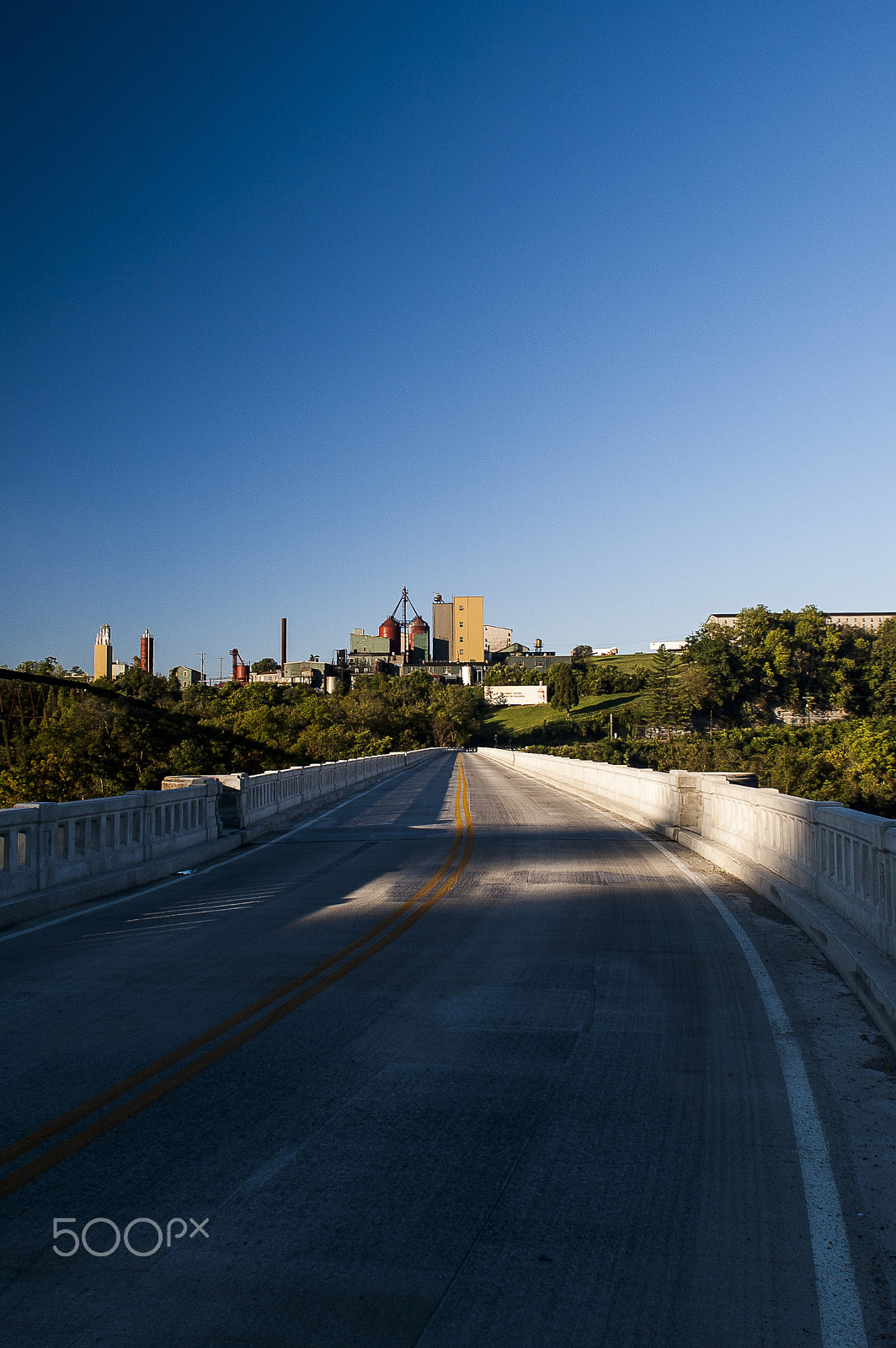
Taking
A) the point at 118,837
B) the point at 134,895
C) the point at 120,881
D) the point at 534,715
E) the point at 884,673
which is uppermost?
the point at 884,673

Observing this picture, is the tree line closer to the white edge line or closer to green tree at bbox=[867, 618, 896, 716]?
the white edge line

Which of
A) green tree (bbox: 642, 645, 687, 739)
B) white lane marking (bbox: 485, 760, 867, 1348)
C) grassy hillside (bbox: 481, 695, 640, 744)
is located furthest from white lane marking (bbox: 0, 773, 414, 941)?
grassy hillside (bbox: 481, 695, 640, 744)

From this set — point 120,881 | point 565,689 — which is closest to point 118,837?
point 120,881

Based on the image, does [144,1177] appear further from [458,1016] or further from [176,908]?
[176,908]

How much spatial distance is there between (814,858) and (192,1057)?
7.04 meters

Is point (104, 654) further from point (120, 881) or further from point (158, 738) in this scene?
point (120, 881)

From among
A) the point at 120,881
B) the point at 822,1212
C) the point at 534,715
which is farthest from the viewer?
the point at 534,715

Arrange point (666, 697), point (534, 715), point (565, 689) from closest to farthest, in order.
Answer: point (666, 697) < point (534, 715) < point (565, 689)

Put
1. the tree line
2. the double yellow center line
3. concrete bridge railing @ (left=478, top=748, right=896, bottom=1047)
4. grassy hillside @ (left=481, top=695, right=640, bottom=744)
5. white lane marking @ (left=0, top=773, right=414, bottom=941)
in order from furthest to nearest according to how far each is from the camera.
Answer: grassy hillside @ (left=481, top=695, right=640, bottom=744) → the tree line → white lane marking @ (left=0, top=773, right=414, bottom=941) → concrete bridge railing @ (left=478, top=748, right=896, bottom=1047) → the double yellow center line

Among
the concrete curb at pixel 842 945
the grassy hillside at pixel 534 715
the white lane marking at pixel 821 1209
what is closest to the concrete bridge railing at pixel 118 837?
the white lane marking at pixel 821 1209

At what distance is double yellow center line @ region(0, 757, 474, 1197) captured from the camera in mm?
4625

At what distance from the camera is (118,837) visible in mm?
13562

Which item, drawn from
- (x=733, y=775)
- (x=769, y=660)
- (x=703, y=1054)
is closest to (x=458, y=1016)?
(x=703, y=1054)

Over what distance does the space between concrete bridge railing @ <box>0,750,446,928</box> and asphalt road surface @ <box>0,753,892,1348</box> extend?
1.54m
